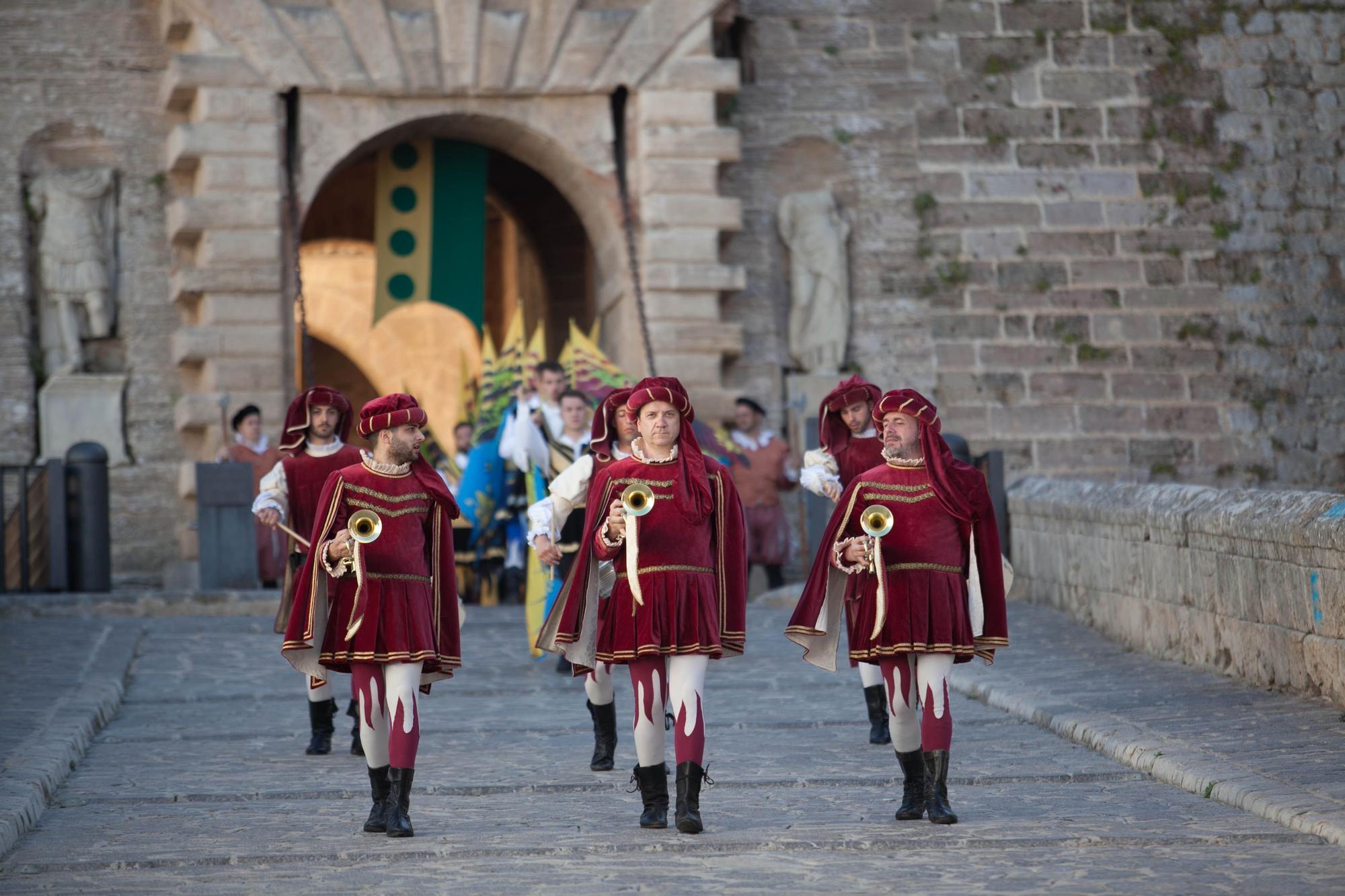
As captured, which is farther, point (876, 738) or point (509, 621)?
point (509, 621)

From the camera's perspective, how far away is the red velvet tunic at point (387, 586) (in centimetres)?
610

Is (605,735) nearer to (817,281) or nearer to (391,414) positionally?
(391,414)

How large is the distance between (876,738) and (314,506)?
2570 millimetres

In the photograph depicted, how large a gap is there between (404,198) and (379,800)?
10.3 meters

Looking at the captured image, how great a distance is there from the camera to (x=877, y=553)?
6145mm

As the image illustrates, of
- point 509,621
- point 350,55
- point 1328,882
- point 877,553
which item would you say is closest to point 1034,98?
point 350,55

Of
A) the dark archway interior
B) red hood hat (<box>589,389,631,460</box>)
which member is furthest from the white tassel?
the dark archway interior

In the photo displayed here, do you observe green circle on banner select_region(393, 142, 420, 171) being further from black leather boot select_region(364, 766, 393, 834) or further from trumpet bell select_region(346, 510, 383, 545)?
black leather boot select_region(364, 766, 393, 834)

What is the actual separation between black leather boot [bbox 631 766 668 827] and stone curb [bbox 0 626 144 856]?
1.97 metres

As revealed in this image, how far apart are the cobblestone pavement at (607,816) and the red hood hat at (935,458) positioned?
1.03 metres

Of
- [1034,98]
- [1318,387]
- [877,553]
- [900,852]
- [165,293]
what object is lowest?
[900,852]

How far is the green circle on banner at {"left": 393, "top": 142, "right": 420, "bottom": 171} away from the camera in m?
15.7

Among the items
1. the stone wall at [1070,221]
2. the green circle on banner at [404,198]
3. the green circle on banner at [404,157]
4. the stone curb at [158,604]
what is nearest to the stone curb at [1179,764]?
the stone curb at [158,604]

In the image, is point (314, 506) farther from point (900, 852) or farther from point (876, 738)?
point (900, 852)
